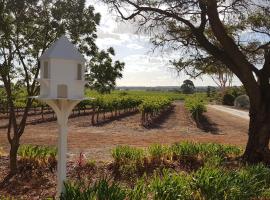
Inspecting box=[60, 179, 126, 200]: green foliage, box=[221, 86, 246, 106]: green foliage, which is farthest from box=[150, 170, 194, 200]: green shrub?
box=[221, 86, 246, 106]: green foliage

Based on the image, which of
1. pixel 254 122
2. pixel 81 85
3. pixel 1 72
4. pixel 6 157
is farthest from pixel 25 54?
pixel 254 122

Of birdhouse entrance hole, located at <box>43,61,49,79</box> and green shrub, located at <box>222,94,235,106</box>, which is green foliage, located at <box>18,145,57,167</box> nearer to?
birdhouse entrance hole, located at <box>43,61,49,79</box>

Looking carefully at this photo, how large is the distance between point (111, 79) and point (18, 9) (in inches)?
773

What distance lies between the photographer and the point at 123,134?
82.7ft

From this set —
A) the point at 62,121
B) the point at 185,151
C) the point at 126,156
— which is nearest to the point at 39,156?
the point at 126,156

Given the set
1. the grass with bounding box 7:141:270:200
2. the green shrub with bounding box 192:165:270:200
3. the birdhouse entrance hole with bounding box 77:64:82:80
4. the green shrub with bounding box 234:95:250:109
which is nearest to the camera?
the grass with bounding box 7:141:270:200

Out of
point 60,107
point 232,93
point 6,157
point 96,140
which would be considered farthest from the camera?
point 232,93

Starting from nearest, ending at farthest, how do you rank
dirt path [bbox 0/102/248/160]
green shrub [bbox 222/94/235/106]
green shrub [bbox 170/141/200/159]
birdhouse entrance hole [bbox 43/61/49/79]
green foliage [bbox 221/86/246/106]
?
birdhouse entrance hole [bbox 43/61/49/79], green shrub [bbox 170/141/200/159], dirt path [bbox 0/102/248/160], green foliage [bbox 221/86/246/106], green shrub [bbox 222/94/235/106]

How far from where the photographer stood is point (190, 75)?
550 inches

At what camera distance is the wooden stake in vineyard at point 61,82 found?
725 cm

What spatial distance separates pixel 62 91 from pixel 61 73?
0.96 ft

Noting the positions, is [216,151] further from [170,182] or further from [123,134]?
[123,134]

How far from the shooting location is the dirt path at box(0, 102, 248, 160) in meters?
20.5

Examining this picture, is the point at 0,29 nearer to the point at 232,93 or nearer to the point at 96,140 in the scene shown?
the point at 96,140
